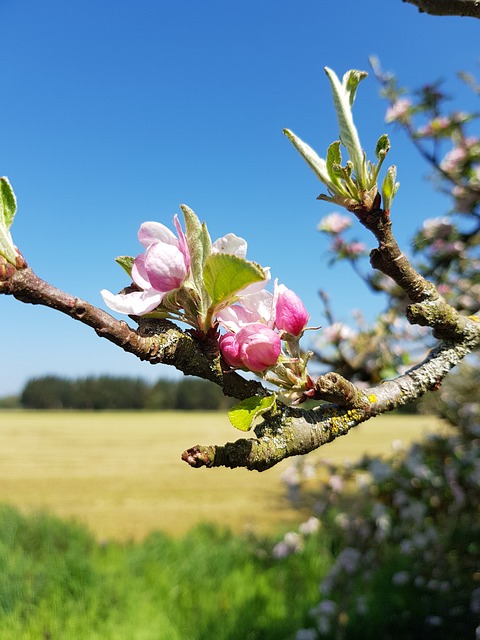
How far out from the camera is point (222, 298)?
718 mm

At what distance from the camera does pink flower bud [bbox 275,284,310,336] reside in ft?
2.57

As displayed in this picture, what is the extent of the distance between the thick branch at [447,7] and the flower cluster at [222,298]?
598 mm

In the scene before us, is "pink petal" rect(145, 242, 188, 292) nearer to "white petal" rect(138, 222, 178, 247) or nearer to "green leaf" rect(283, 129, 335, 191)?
"white petal" rect(138, 222, 178, 247)

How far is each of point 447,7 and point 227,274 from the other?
28.0 inches

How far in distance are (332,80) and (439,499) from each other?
4.18 metres

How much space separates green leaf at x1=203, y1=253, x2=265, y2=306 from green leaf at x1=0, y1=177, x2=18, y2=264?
0.80 feet

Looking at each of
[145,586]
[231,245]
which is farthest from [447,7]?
[145,586]

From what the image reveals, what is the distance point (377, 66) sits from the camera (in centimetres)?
377

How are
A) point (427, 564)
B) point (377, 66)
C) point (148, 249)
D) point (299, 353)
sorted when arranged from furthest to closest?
1. point (427, 564)
2. point (377, 66)
3. point (299, 353)
4. point (148, 249)

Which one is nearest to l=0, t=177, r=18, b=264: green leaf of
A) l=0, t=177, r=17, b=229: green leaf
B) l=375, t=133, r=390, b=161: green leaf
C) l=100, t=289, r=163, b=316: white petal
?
l=0, t=177, r=17, b=229: green leaf

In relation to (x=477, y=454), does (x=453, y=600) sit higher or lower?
lower

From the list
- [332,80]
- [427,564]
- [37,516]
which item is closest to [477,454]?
[427,564]

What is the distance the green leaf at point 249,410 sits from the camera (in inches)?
28.8

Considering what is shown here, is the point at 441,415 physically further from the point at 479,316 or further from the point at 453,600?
the point at 479,316
